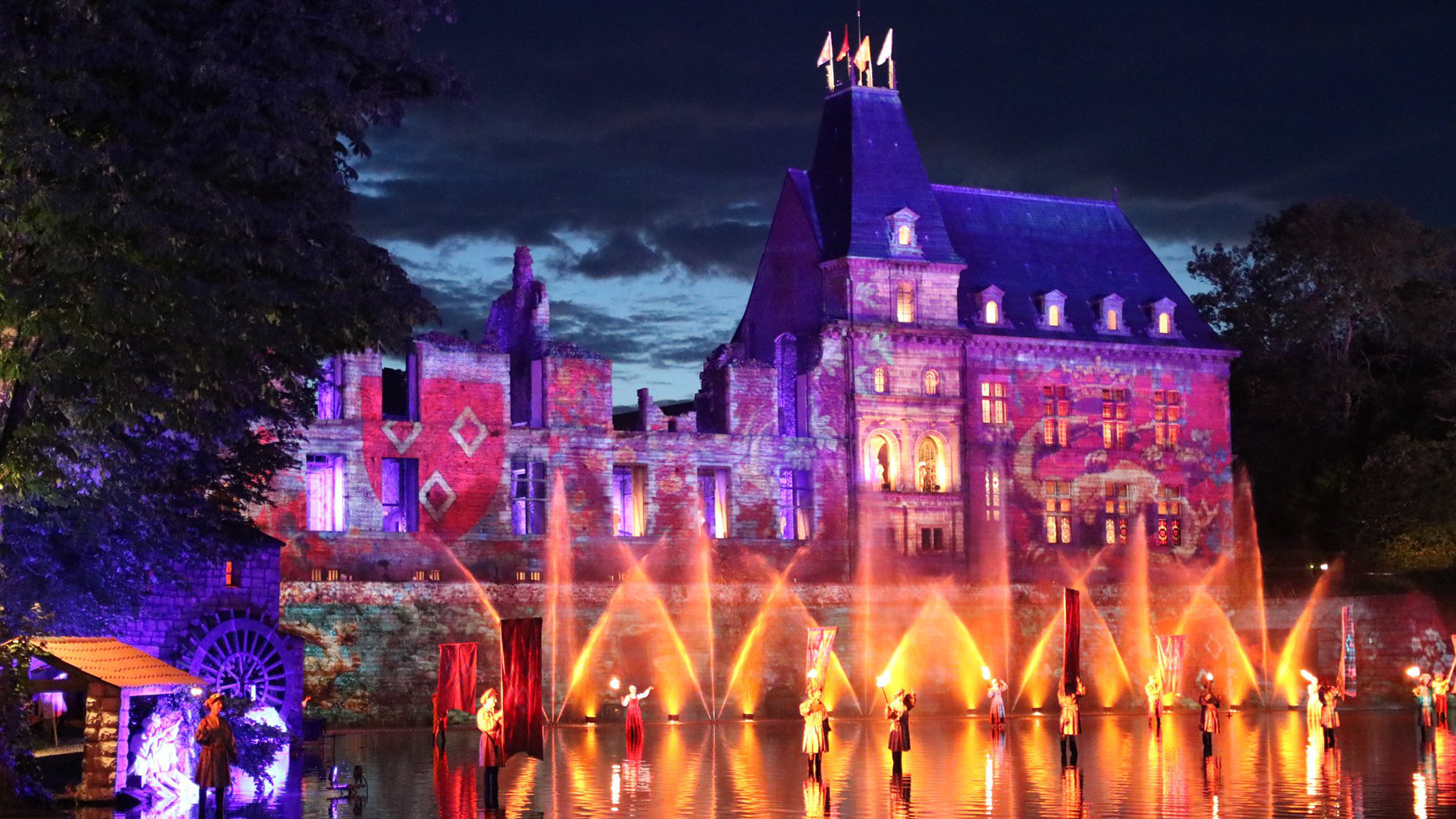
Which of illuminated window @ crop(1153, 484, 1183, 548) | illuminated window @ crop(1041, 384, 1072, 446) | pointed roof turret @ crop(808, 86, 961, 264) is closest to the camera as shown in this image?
pointed roof turret @ crop(808, 86, 961, 264)

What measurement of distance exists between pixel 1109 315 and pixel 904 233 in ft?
32.8

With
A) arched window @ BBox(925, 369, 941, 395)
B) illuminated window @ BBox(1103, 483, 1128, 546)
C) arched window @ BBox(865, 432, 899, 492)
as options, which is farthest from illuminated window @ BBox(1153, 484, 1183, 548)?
arched window @ BBox(865, 432, 899, 492)

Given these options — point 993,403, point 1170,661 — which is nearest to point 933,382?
point 993,403

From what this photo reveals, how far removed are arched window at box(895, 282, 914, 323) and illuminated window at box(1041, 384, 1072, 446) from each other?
6412 millimetres

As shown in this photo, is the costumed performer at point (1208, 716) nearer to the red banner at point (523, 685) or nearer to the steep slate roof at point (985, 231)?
the red banner at point (523, 685)

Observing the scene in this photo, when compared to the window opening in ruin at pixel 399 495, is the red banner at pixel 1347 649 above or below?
below

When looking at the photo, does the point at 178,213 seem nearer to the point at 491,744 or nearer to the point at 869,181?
the point at 491,744

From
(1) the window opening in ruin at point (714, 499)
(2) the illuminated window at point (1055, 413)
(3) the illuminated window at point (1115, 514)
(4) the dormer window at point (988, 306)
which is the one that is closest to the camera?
(1) the window opening in ruin at point (714, 499)

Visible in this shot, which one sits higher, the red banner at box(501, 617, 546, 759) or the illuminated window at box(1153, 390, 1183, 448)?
the illuminated window at box(1153, 390, 1183, 448)

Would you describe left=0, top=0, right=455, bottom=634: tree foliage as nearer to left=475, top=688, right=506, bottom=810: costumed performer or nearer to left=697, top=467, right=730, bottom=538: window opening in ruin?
left=475, top=688, right=506, bottom=810: costumed performer

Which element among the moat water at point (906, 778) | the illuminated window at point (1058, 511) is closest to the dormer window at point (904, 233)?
the illuminated window at point (1058, 511)

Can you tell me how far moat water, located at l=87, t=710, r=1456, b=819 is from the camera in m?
27.0

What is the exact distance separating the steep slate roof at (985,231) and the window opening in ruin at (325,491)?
63.8 ft

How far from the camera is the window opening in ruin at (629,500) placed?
215 ft
